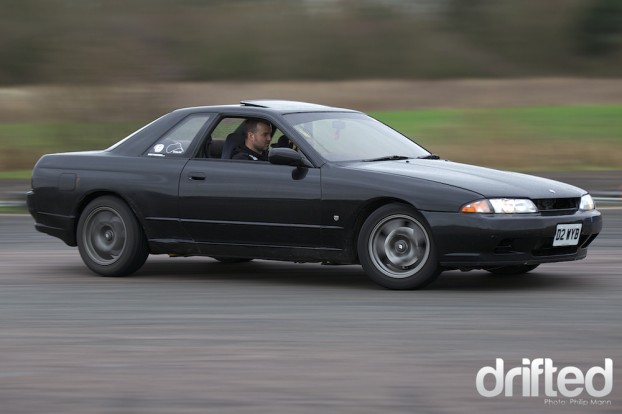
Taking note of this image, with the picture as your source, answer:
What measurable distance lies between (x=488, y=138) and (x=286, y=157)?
868 inches

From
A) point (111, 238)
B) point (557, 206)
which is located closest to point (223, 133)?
point (111, 238)

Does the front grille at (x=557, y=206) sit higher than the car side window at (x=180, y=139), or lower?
lower

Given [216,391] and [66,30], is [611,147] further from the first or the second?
[216,391]

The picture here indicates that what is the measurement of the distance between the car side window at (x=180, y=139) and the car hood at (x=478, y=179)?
1.51m

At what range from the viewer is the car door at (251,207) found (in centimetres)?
940

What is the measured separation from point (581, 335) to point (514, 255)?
177 centimetres

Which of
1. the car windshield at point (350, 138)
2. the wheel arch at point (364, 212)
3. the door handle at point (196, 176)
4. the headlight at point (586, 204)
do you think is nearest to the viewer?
the wheel arch at point (364, 212)

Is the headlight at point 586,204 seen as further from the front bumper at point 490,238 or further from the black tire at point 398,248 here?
the black tire at point 398,248

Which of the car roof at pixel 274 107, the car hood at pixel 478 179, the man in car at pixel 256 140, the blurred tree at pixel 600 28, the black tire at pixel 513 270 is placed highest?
the blurred tree at pixel 600 28

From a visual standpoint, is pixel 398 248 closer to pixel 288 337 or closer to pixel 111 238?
pixel 288 337

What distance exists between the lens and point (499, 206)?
879 cm

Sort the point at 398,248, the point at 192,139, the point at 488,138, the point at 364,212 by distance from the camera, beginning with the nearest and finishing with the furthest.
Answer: the point at 398,248, the point at 364,212, the point at 192,139, the point at 488,138

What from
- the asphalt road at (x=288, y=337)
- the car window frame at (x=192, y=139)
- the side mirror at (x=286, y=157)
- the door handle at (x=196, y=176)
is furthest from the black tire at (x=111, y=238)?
the side mirror at (x=286, y=157)

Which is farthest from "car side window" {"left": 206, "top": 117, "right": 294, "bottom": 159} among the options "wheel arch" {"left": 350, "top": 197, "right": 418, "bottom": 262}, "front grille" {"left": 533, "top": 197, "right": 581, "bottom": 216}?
"front grille" {"left": 533, "top": 197, "right": 581, "bottom": 216}
